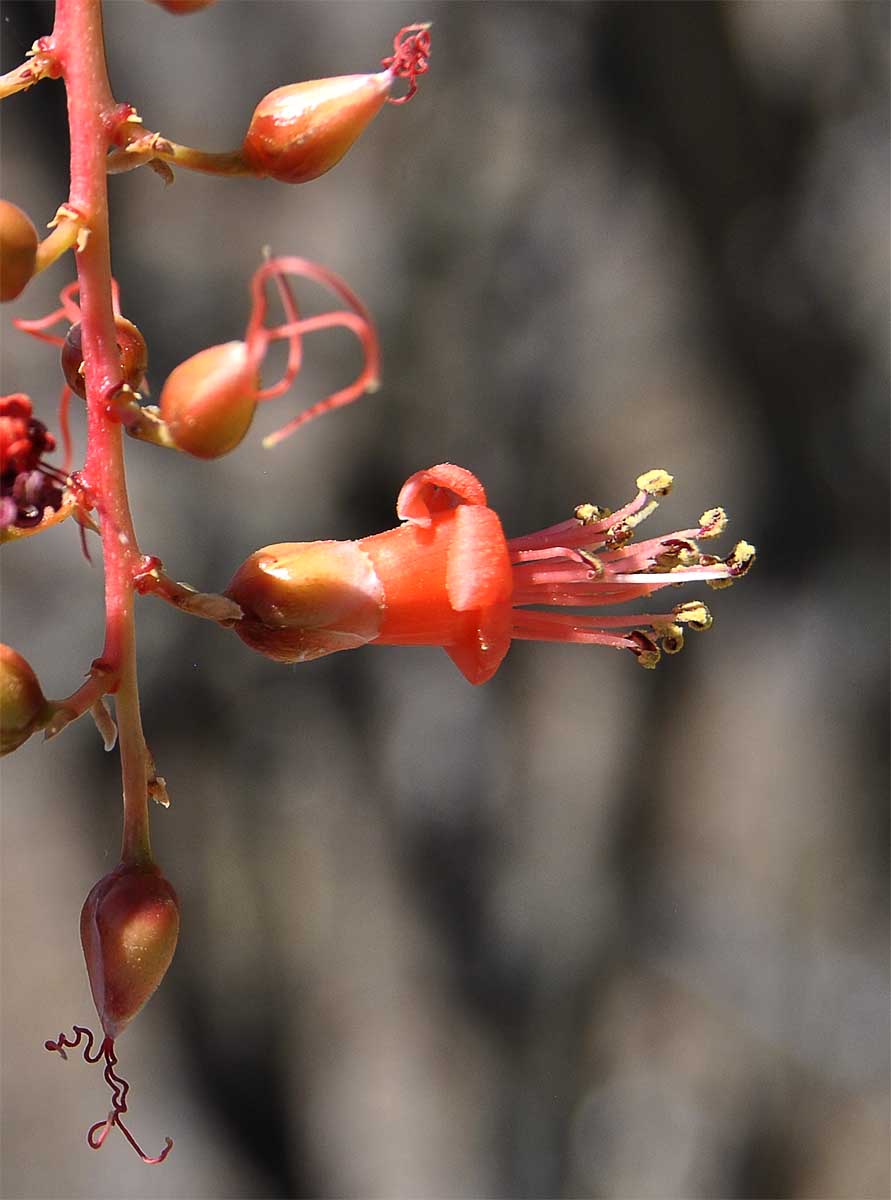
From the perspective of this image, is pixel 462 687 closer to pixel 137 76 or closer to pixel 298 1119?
pixel 298 1119

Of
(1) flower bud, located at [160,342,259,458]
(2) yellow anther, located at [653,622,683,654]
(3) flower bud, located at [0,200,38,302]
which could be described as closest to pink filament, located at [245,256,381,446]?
(1) flower bud, located at [160,342,259,458]

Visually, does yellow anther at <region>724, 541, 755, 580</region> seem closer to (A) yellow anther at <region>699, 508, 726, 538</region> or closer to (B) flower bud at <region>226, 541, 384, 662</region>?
(A) yellow anther at <region>699, 508, 726, 538</region>

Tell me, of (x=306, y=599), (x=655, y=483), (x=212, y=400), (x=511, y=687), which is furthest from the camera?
(x=511, y=687)

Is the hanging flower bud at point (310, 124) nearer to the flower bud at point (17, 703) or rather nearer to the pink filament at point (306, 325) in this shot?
the pink filament at point (306, 325)

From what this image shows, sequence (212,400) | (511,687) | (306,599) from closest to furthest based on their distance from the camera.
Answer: (212,400)
(306,599)
(511,687)

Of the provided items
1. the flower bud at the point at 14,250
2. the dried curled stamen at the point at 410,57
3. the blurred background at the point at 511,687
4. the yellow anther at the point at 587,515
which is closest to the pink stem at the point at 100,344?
the flower bud at the point at 14,250

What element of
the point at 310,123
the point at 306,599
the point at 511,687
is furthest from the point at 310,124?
the point at 511,687

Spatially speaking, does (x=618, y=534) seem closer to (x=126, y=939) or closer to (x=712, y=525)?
(x=712, y=525)
